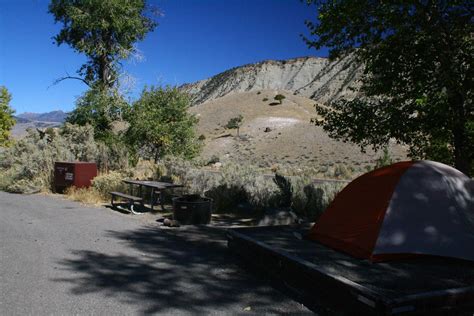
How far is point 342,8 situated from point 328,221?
4614 mm

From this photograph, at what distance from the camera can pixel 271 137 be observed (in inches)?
2349

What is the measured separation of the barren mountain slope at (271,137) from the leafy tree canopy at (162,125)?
16347mm

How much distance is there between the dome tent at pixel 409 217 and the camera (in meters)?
5.75

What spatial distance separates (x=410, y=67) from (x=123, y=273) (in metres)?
6.99

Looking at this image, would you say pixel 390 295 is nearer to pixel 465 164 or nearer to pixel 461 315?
pixel 461 315

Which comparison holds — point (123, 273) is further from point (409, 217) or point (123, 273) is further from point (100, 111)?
point (100, 111)

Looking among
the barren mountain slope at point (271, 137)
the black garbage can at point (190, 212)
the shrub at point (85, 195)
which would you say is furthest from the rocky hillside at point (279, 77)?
the black garbage can at point (190, 212)

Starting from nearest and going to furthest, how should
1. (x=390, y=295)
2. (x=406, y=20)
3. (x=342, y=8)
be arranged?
(x=390, y=295), (x=406, y=20), (x=342, y=8)

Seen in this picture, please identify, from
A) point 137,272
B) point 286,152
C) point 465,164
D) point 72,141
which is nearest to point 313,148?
point 286,152

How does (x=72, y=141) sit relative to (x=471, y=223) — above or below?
above

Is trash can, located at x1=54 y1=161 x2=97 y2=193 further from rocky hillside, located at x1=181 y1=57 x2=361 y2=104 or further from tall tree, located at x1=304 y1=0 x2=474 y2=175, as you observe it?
rocky hillside, located at x1=181 y1=57 x2=361 y2=104

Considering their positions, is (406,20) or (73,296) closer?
(73,296)

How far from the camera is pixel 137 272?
5.91 metres

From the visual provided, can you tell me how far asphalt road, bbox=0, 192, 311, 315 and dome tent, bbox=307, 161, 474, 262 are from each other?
5.32ft
